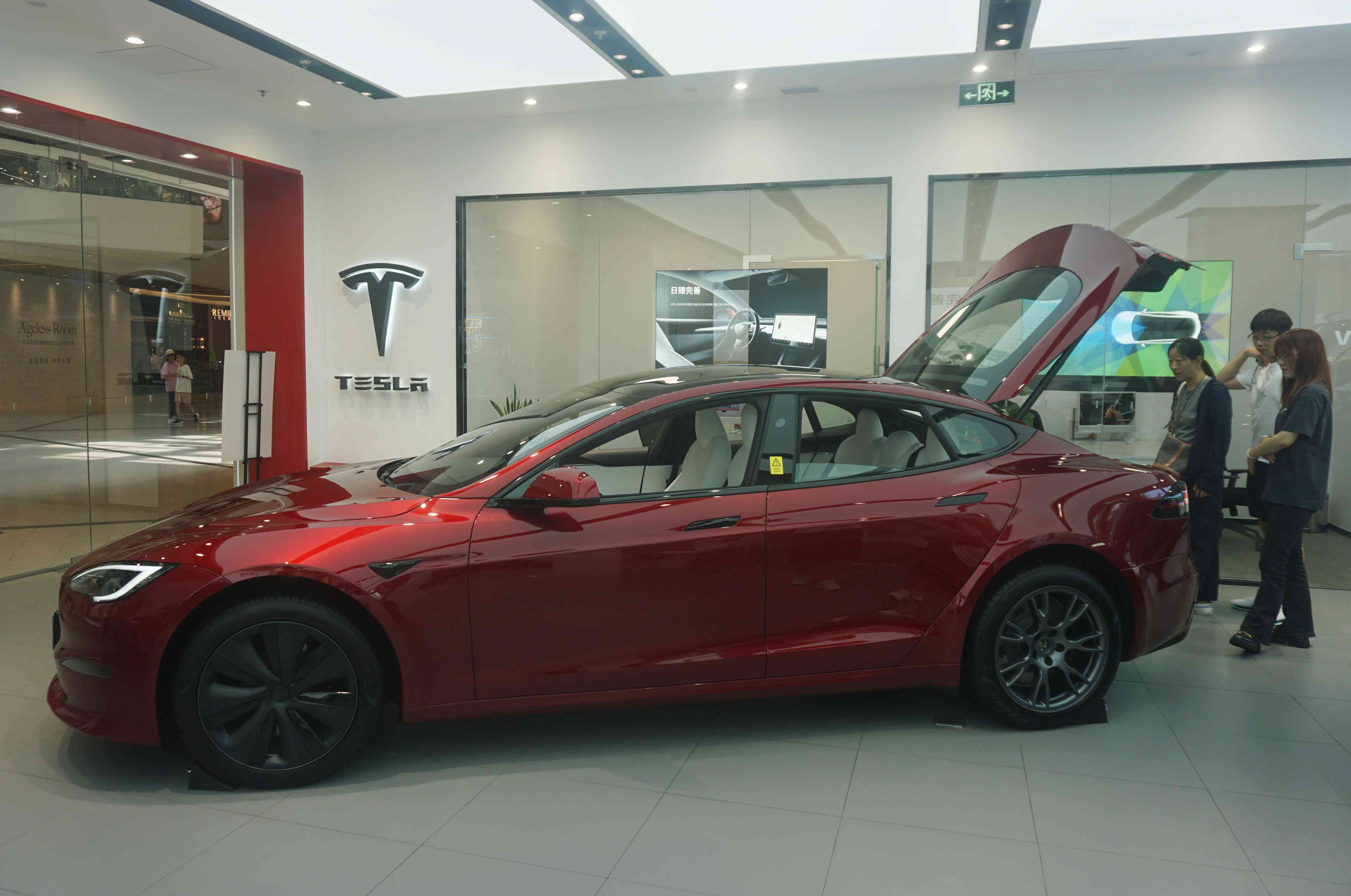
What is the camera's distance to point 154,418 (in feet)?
24.7

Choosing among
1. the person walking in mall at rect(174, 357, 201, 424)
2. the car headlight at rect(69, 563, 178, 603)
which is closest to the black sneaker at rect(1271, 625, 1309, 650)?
the car headlight at rect(69, 563, 178, 603)

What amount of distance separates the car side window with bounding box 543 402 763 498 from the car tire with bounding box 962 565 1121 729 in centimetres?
107

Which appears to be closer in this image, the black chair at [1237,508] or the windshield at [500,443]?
the windshield at [500,443]

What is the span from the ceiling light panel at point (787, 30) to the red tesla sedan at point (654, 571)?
294 cm

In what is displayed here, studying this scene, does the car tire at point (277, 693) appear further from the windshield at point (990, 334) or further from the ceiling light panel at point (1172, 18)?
the ceiling light panel at point (1172, 18)

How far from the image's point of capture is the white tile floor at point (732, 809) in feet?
8.04

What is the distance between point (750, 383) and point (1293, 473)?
9.40ft

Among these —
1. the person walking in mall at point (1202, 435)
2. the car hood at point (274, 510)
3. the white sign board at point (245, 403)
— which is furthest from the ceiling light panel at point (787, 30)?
the white sign board at point (245, 403)

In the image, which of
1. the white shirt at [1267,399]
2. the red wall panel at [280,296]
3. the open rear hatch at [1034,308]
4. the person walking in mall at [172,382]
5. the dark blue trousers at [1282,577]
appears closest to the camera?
the open rear hatch at [1034,308]

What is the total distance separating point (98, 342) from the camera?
22.6 ft

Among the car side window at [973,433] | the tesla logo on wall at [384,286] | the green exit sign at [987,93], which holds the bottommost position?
the car side window at [973,433]

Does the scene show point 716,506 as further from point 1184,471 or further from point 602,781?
point 1184,471

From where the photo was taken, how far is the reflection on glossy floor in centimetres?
646

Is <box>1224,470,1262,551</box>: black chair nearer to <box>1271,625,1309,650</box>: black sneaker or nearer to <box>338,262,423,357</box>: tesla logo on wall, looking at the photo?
<box>1271,625,1309,650</box>: black sneaker
